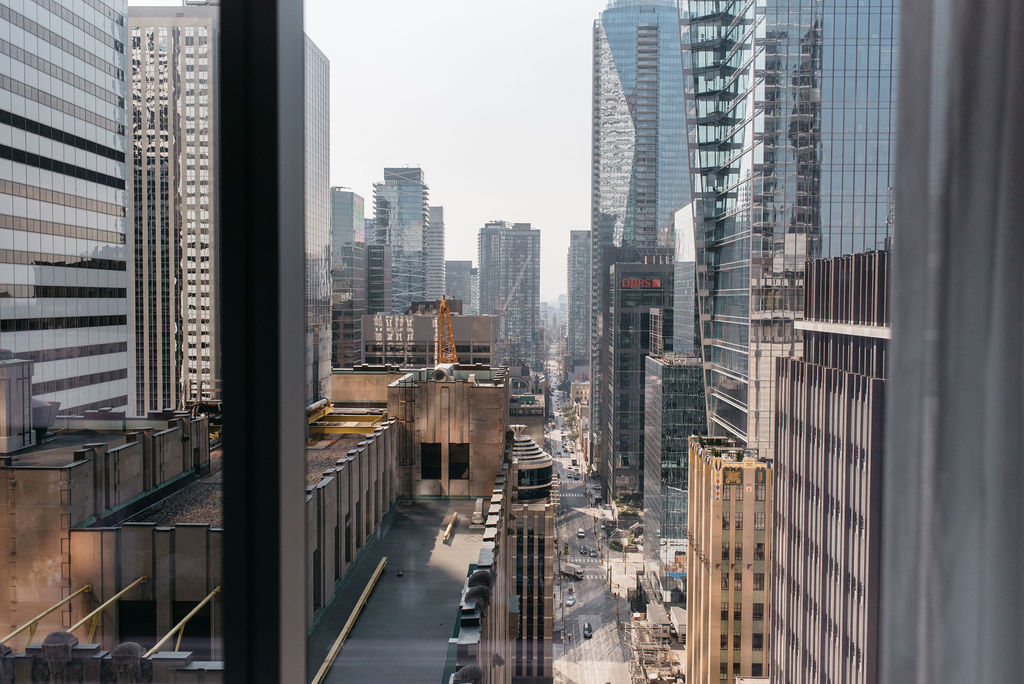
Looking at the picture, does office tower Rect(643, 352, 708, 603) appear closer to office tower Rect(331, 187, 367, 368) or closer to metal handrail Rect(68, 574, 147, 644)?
office tower Rect(331, 187, 367, 368)

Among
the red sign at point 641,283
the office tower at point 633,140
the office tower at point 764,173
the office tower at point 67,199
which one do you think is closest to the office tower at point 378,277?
the office tower at point 67,199

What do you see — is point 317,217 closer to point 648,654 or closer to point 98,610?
point 98,610

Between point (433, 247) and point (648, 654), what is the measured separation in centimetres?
411

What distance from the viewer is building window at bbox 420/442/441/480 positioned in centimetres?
429

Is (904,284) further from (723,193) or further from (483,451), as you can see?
(723,193)

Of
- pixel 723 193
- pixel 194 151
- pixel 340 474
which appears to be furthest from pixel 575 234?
pixel 723 193

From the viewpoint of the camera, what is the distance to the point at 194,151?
3.53 ft

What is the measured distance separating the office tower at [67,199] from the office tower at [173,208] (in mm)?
33

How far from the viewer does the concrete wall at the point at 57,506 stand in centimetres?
126

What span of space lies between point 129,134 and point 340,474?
1326mm

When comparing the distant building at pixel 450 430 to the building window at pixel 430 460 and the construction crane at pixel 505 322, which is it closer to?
the building window at pixel 430 460

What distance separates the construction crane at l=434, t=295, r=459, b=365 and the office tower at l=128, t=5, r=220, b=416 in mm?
1149

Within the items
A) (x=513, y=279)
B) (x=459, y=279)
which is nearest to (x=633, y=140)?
(x=513, y=279)

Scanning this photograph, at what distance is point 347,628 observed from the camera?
161 centimetres
